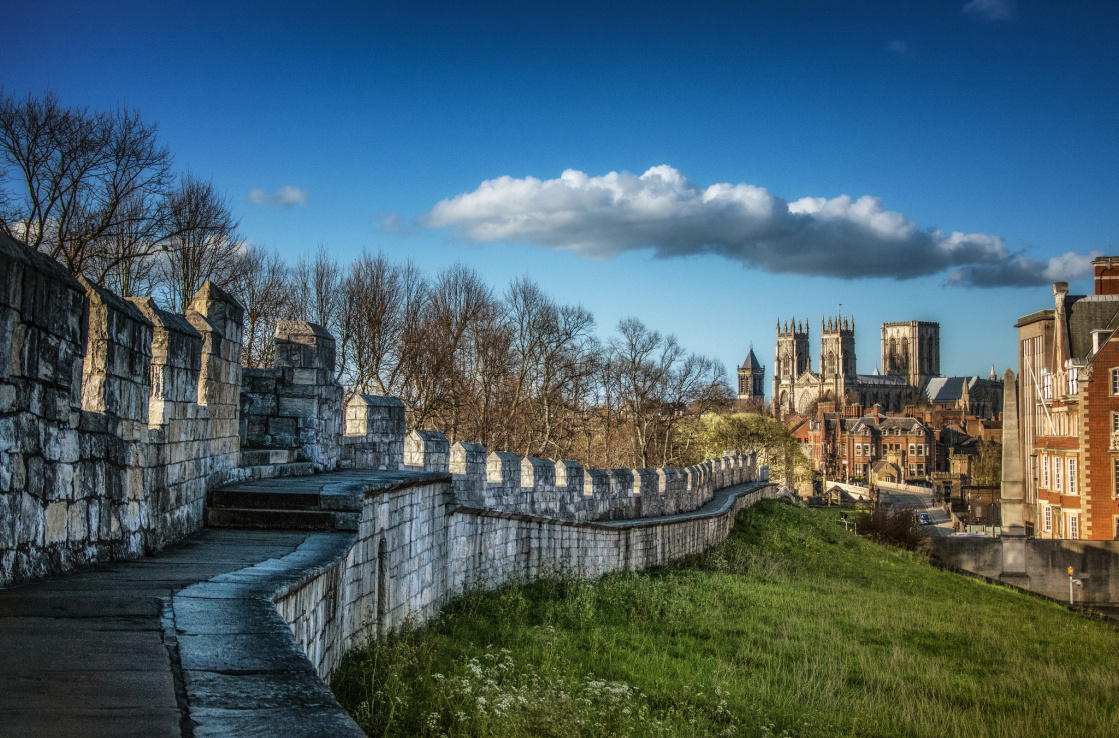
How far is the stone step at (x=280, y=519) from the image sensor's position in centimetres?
628

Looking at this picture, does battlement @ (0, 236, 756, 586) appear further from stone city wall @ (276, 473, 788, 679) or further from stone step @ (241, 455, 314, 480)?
stone city wall @ (276, 473, 788, 679)

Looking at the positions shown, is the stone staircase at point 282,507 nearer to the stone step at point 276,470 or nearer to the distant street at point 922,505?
the stone step at point 276,470

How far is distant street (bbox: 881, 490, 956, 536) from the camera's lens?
55075 mm

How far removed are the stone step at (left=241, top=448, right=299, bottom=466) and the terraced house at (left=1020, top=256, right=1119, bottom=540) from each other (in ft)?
105

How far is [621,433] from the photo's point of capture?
4491 cm

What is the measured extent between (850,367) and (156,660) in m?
170

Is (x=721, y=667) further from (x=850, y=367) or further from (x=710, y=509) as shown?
(x=850, y=367)

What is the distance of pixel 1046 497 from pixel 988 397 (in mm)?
106769

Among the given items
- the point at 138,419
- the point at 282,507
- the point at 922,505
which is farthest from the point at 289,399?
the point at 922,505

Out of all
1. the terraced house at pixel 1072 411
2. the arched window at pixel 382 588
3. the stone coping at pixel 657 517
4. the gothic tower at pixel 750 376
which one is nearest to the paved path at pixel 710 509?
the stone coping at pixel 657 517

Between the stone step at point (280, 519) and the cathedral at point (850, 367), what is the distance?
151 meters

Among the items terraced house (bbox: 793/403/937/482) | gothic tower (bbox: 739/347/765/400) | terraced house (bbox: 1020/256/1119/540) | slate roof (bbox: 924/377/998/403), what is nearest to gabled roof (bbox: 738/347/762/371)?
gothic tower (bbox: 739/347/765/400)

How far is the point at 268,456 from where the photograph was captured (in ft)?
27.9

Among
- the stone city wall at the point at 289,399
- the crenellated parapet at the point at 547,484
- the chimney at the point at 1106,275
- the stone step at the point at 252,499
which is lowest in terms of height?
the crenellated parapet at the point at 547,484
